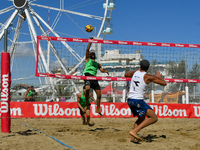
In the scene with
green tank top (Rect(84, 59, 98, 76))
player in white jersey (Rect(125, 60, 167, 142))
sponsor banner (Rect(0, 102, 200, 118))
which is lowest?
sponsor banner (Rect(0, 102, 200, 118))

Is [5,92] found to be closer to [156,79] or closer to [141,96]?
[141,96]

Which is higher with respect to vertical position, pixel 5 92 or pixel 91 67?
pixel 91 67

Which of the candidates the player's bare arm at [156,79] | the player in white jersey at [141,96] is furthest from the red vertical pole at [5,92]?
the player's bare arm at [156,79]

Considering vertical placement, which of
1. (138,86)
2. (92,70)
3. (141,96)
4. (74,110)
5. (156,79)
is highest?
(92,70)

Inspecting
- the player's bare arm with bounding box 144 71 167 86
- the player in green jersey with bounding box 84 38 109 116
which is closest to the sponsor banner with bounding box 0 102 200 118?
the player in green jersey with bounding box 84 38 109 116

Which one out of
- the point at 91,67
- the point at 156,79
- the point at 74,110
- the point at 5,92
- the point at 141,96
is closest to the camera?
the point at 156,79

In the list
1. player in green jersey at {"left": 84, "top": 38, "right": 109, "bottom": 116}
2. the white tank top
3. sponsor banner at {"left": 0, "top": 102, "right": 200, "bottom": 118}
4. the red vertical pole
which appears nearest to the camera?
the white tank top

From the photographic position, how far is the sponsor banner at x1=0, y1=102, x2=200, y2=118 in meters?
11.9

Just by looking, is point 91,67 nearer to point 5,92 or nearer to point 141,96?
point 5,92

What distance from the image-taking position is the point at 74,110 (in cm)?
1211

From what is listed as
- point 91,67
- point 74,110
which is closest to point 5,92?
point 91,67

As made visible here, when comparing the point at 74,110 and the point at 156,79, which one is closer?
the point at 156,79

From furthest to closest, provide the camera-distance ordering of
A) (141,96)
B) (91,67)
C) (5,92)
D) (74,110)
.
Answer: (74,110) < (91,67) < (5,92) < (141,96)

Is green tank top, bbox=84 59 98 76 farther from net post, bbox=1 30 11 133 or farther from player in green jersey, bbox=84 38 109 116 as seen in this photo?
net post, bbox=1 30 11 133
